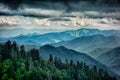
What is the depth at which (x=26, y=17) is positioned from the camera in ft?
17.7

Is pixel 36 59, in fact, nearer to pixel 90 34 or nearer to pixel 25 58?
pixel 25 58

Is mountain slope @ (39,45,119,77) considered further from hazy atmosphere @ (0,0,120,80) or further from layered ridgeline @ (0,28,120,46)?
layered ridgeline @ (0,28,120,46)

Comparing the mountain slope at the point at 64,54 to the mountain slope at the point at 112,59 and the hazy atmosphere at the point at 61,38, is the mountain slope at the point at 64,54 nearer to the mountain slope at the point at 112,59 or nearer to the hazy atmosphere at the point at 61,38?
the hazy atmosphere at the point at 61,38

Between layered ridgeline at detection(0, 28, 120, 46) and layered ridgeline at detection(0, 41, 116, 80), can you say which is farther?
layered ridgeline at detection(0, 28, 120, 46)

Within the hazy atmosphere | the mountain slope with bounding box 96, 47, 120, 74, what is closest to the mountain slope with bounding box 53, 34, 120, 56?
the hazy atmosphere

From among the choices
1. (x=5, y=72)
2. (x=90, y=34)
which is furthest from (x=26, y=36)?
(x=90, y=34)

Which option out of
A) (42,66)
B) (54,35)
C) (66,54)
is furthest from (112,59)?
(42,66)

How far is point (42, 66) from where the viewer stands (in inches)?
210

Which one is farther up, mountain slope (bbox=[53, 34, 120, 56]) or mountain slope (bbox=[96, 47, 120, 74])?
mountain slope (bbox=[53, 34, 120, 56])

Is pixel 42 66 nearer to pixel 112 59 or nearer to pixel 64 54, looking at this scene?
pixel 64 54

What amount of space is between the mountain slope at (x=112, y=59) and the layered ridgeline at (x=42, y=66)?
0.11m

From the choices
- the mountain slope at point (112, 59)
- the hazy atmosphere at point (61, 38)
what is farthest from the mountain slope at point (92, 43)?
the mountain slope at point (112, 59)

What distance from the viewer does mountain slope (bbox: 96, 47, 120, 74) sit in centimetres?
532

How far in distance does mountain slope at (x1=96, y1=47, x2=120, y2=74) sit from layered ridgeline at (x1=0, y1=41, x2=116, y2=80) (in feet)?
0.37
